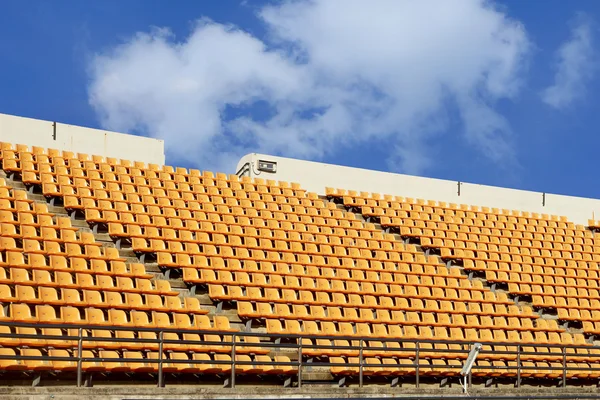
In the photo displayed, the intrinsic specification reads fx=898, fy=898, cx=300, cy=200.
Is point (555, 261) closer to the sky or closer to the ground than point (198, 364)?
closer to the sky

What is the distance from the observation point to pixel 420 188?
22.9m

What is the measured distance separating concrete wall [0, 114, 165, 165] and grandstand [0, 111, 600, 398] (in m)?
0.03

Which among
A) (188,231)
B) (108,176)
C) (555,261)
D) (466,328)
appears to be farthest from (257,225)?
(555,261)

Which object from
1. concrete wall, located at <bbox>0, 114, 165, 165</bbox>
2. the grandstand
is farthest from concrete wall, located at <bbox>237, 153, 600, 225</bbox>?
concrete wall, located at <bbox>0, 114, 165, 165</bbox>

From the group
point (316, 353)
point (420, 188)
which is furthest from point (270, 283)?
point (420, 188)

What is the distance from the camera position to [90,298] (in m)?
11.5

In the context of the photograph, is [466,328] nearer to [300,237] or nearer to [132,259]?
[300,237]

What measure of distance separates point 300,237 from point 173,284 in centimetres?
378

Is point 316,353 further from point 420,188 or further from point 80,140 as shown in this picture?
point 420,188

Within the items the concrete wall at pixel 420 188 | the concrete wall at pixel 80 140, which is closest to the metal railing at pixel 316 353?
the concrete wall at pixel 420 188

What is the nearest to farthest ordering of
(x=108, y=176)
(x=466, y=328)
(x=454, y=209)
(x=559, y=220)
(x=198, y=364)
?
1. (x=198, y=364)
2. (x=466, y=328)
3. (x=108, y=176)
4. (x=454, y=209)
5. (x=559, y=220)

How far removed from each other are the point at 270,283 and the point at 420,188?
9.46 meters

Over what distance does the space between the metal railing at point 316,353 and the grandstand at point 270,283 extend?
0.03 m

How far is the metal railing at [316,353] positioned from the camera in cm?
1010
